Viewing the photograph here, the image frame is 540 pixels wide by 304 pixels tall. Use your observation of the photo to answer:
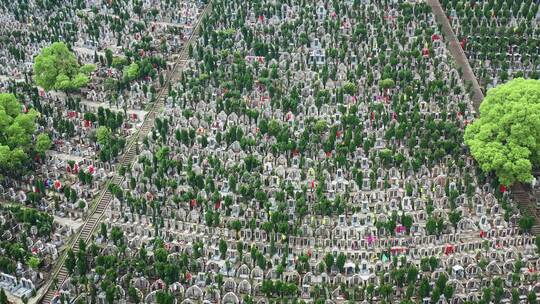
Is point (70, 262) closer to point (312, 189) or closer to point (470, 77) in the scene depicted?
point (312, 189)

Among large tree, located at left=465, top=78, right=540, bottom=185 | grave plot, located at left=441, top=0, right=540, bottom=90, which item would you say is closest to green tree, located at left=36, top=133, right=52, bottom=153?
large tree, located at left=465, top=78, right=540, bottom=185

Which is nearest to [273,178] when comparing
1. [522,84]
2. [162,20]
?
[522,84]

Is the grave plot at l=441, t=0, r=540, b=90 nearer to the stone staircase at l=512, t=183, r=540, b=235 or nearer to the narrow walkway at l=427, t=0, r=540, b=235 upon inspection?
the narrow walkway at l=427, t=0, r=540, b=235

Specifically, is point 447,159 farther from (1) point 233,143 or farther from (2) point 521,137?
(1) point 233,143


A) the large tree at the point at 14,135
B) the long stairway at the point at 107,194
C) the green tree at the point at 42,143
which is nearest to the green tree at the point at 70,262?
the long stairway at the point at 107,194

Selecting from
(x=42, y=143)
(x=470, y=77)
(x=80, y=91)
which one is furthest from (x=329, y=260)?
(x=80, y=91)

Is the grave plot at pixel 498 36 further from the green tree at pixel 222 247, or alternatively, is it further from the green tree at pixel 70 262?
the green tree at pixel 70 262

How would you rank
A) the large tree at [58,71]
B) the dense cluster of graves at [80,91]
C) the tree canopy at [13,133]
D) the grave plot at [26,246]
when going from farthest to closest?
the large tree at [58,71] < the tree canopy at [13,133] < the dense cluster of graves at [80,91] < the grave plot at [26,246]
